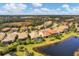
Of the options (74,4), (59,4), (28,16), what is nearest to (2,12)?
(28,16)

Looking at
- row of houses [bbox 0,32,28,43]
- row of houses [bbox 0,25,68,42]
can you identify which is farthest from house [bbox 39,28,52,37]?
row of houses [bbox 0,32,28,43]

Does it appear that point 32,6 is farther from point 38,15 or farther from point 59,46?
point 59,46

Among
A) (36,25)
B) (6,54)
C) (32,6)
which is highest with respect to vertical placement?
(32,6)

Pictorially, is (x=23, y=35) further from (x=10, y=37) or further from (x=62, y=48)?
(x=62, y=48)

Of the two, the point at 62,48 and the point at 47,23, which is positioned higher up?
the point at 47,23

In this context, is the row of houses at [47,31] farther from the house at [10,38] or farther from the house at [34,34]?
the house at [10,38]

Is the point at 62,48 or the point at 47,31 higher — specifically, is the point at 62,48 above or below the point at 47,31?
below

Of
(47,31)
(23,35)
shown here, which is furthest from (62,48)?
(23,35)

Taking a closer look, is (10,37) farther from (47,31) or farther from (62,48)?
(62,48)
